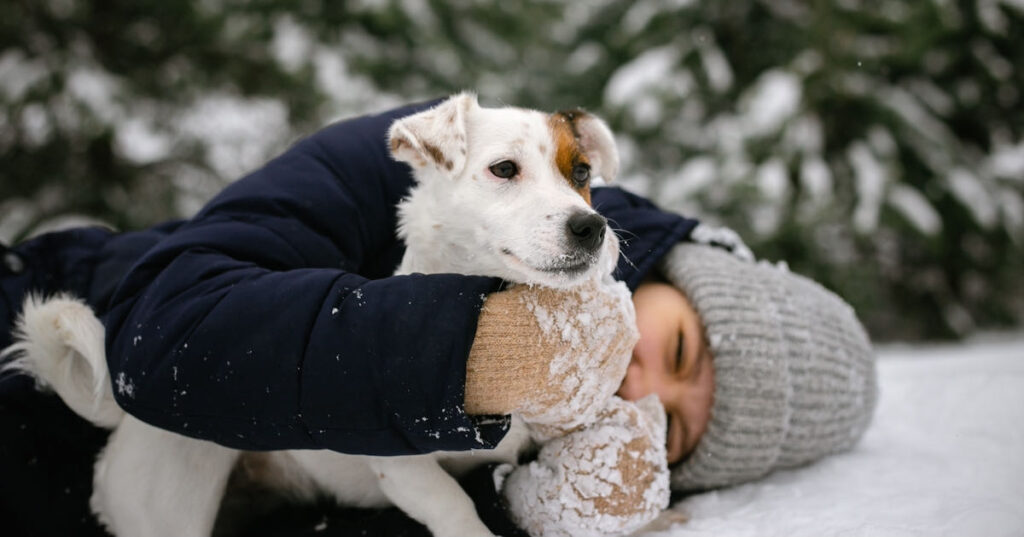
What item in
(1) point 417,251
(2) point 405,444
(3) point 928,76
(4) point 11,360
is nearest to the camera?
(2) point 405,444

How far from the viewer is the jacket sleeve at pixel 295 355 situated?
1.32 metres

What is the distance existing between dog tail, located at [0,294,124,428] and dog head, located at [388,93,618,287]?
830mm

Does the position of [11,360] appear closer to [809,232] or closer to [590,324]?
[590,324]

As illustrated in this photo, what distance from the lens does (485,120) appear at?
6.05 ft

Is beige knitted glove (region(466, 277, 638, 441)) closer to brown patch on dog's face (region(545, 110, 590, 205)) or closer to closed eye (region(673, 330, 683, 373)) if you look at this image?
brown patch on dog's face (region(545, 110, 590, 205))

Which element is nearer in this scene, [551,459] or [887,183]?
[551,459]

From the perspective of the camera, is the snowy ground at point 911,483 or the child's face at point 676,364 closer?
the snowy ground at point 911,483

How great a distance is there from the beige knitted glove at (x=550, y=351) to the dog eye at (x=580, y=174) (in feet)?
1.33

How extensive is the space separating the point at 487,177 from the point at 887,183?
5.14 metres

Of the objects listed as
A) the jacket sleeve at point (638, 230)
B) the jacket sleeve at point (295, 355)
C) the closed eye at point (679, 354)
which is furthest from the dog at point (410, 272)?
the closed eye at point (679, 354)

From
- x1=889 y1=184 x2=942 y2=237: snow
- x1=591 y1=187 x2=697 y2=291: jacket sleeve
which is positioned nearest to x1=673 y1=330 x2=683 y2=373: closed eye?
x1=591 y1=187 x2=697 y2=291: jacket sleeve

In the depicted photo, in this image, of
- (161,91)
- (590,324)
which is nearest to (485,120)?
(590,324)

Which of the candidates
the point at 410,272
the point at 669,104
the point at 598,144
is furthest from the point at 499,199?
the point at 669,104

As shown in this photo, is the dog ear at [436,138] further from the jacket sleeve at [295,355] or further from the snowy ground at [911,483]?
the snowy ground at [911,483]
